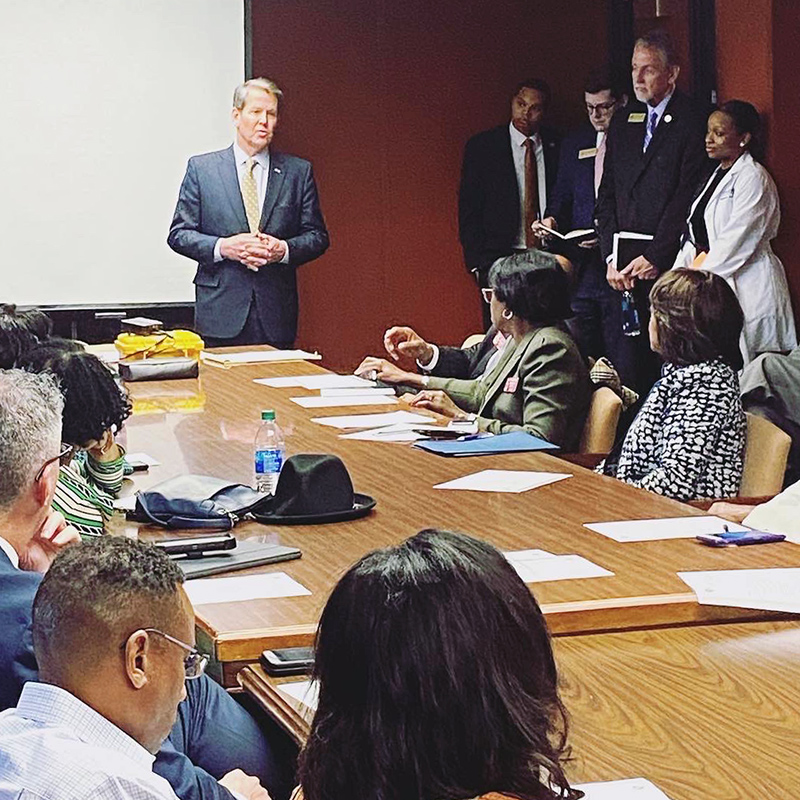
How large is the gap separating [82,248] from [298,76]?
1592 millimetres

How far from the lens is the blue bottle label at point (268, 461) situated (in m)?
3.63

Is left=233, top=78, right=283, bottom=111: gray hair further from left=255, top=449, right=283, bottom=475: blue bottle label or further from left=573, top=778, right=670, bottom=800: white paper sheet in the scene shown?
left=573, top=778, right=670, bottom=800: white paper sheet

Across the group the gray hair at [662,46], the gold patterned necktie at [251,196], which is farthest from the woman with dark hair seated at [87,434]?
the gray hair at [662,46]

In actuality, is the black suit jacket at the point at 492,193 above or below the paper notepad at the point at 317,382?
above

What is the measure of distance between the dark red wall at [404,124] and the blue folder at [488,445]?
4.75m

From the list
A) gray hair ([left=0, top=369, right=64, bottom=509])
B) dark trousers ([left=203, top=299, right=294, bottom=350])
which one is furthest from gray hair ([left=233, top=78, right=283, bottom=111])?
gray hair ([left=0, top=369, right=64, bottom=509])

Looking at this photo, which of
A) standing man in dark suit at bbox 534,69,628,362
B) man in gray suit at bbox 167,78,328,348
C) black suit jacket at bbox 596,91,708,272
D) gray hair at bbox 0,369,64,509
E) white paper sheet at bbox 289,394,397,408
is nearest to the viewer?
gray hair at bbox 0,369,64,509

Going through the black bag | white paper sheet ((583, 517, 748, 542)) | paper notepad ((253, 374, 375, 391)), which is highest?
paper notepad ((253, 374, 375, 391))

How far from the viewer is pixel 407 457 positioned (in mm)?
3979

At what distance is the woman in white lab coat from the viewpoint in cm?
632

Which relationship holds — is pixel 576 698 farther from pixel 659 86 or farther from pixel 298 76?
pixel 298 76

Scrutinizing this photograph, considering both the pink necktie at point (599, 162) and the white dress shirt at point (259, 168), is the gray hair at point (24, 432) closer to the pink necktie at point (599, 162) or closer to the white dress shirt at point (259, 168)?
the white dress shirt at point (259, 168)

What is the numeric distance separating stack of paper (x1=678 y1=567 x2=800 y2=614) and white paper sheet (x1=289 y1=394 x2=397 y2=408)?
7.51 ft

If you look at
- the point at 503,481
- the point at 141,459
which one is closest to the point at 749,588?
the point at 503,481
